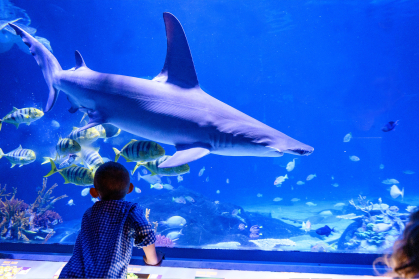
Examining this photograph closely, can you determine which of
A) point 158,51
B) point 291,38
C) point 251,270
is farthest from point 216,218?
point 291,38

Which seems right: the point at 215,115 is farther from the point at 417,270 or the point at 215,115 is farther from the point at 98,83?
the point at 417,270

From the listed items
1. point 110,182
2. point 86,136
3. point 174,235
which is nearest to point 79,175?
point 86,136

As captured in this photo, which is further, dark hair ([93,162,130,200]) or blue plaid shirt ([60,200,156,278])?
dark hair ([93,162,130,200])

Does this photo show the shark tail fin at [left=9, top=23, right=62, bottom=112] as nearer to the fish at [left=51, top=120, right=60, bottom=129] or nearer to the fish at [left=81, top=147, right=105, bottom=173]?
the fish at [left=81, top=147, right=105, bottom=173]

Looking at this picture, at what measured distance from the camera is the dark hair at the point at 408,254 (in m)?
0.77

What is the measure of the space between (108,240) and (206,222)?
790 cm

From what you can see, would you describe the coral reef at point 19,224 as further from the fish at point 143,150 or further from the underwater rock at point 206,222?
the fish at point 143,150

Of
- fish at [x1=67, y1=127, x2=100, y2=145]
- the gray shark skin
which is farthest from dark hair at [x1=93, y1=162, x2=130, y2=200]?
fish at [x1=67, y1=127, x2=100, y2=145]

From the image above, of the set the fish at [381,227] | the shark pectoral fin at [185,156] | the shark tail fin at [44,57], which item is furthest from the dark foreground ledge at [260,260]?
the fish at [381,227]

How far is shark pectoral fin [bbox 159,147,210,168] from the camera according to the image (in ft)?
6.35

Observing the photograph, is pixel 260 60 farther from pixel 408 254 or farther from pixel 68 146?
pixel 408 254

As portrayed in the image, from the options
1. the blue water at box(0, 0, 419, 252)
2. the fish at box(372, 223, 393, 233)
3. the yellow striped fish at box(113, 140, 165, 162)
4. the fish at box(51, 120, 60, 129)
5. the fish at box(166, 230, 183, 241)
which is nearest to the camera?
the yellow striped fish at box(113, 140, 165, 162)

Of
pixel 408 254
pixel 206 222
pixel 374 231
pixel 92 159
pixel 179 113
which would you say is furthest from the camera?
pixel 206 222

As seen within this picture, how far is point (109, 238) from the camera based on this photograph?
1.28 meters
